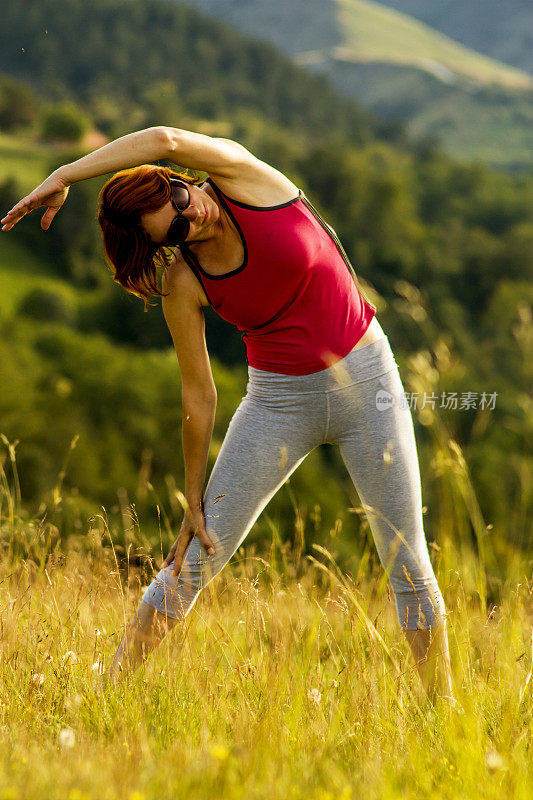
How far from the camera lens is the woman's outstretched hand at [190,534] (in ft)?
7.02

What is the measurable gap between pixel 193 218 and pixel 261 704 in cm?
122

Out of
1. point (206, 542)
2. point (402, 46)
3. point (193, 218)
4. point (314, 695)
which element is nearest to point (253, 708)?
point (314, 695)

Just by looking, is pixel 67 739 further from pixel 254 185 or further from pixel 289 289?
pixel 254 185

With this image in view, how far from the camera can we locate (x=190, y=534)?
2178 millimetres

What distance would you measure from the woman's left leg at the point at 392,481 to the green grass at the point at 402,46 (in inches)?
5293

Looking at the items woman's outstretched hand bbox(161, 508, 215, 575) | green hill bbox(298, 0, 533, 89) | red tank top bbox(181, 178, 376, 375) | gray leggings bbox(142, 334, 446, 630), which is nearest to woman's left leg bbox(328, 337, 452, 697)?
gray leggings bbox(142, 334, 446, 630)

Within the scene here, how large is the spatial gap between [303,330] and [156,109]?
204ft

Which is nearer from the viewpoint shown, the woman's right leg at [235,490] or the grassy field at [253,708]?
the grassy field at [253,708]

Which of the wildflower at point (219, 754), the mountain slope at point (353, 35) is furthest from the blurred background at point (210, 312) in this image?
the mountain slope at point (353, 35)

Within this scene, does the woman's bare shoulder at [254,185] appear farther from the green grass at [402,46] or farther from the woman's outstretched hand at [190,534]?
the green grass at [402,46]

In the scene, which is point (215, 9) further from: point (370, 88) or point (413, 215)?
point (413, 215)

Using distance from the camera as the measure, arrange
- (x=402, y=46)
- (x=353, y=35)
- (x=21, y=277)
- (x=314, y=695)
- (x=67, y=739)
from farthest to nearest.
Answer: (x=353, y=35), (x=402, y=46), (x=21, y=277), (x=314, y=695), (x=67, y=739)

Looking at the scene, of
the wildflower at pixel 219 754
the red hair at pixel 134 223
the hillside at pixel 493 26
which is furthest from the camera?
the hillside at pixel 493 26

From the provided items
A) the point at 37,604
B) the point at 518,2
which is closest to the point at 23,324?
the point at 37,604
